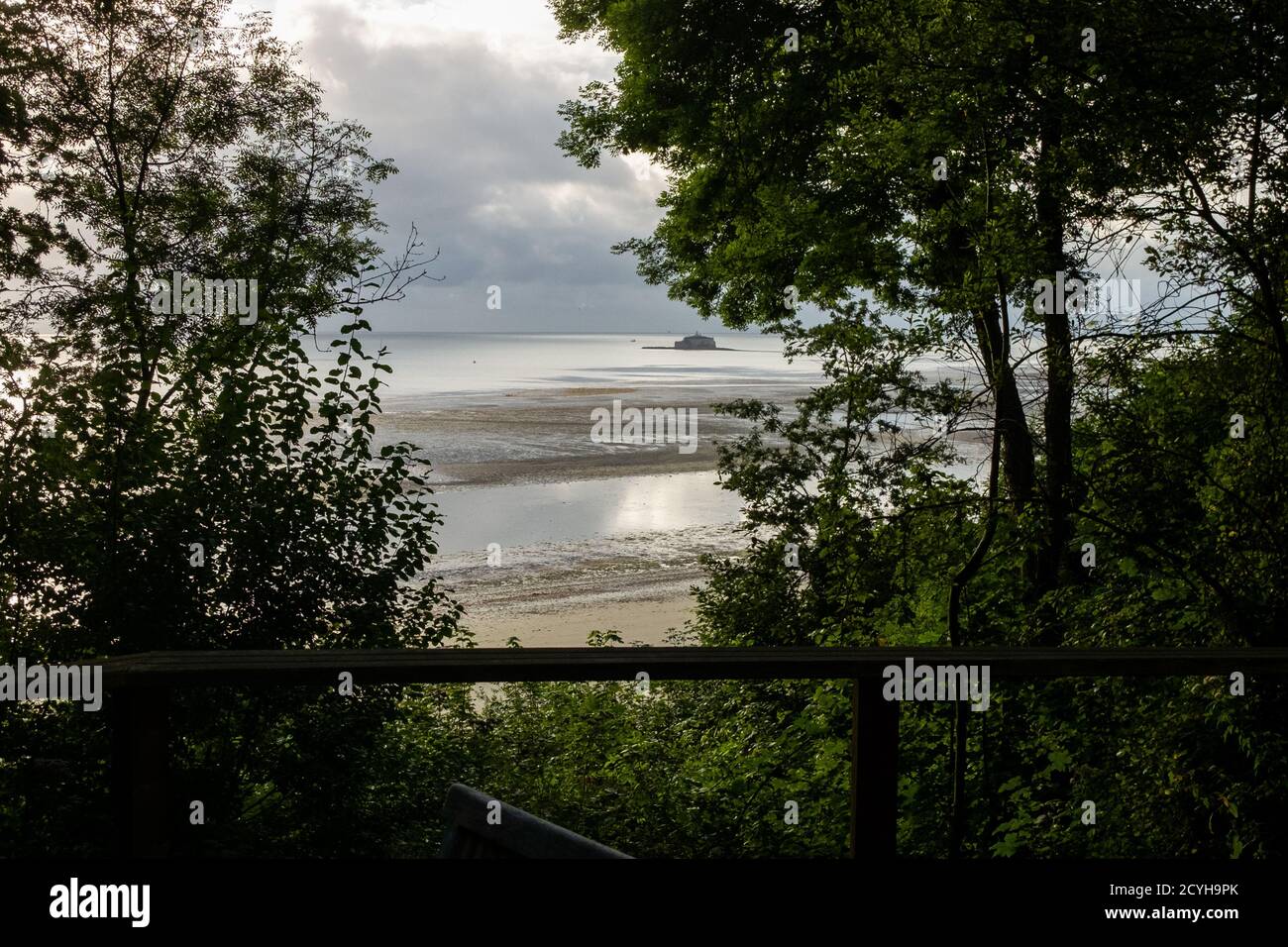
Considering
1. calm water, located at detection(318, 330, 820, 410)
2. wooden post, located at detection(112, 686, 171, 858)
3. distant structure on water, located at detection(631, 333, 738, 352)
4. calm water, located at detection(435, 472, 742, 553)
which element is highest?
distant structure on water, located at detection(631, 333, 738, 352)

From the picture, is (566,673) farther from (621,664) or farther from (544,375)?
(544,375)

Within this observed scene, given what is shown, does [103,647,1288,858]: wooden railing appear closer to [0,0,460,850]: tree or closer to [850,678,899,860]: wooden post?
[850,678,899,860]: wooden post

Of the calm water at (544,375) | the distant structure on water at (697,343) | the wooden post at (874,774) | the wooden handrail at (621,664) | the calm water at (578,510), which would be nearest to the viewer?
the wooden handrail at (621,664)

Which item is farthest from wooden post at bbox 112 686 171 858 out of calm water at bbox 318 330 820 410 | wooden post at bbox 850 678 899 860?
calm water at bbox 318 330 820 410

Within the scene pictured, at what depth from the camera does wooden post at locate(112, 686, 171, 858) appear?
7.64ft

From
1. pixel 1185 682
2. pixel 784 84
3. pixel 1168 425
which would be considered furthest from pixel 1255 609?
pixel 784 84

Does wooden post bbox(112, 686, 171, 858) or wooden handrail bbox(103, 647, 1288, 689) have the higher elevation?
wooden handrail bbox(103, 647, 1288, 689)

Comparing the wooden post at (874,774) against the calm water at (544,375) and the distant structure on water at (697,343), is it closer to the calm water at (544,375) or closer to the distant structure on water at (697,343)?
the calm water at (544,375)

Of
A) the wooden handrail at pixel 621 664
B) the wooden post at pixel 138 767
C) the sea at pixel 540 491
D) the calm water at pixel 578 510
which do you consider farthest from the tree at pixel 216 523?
the calm water at pixel 578 510

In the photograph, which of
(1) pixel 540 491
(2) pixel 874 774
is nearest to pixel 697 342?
(1) pixel 540 491

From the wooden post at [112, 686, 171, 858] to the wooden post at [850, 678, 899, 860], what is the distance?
1613mm

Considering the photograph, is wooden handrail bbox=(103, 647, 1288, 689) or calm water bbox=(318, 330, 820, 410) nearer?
wooden handrail bbox=(103, 647, 1288, 689)

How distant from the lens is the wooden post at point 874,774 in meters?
2.42

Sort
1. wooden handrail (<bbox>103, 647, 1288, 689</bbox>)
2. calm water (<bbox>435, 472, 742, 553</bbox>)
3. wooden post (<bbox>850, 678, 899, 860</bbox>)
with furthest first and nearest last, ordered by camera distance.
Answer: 1. calm water (<bbox>435, 472, 742, 553</bbox>)
2. wooden post (<bbox>850, 678, 899, 860</bbox>)
3. wooden handrail (<bbox>103, 647, 1288, 689</bbox>)
